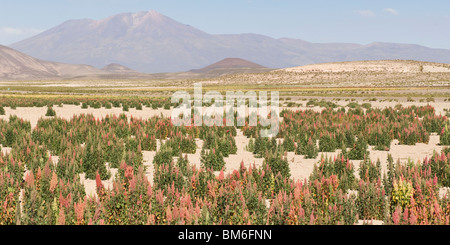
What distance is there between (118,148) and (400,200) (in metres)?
7.97

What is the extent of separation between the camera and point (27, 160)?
38.0 feet

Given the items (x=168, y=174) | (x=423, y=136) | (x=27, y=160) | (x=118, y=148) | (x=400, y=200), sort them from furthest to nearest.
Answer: (x=423, y=136)
(x=118, y=148)
(x=27, y=160)
(x=168, y=174)
(x=400, y=200)

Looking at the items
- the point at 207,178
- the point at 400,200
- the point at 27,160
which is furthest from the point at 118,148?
the point at 400,200

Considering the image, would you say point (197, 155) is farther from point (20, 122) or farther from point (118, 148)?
point (20, 122)

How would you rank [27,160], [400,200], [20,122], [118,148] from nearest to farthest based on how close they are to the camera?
[400,200], [27,160], [118,148], [20,122]

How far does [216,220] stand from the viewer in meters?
6.59

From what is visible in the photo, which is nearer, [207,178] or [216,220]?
[216,220]
